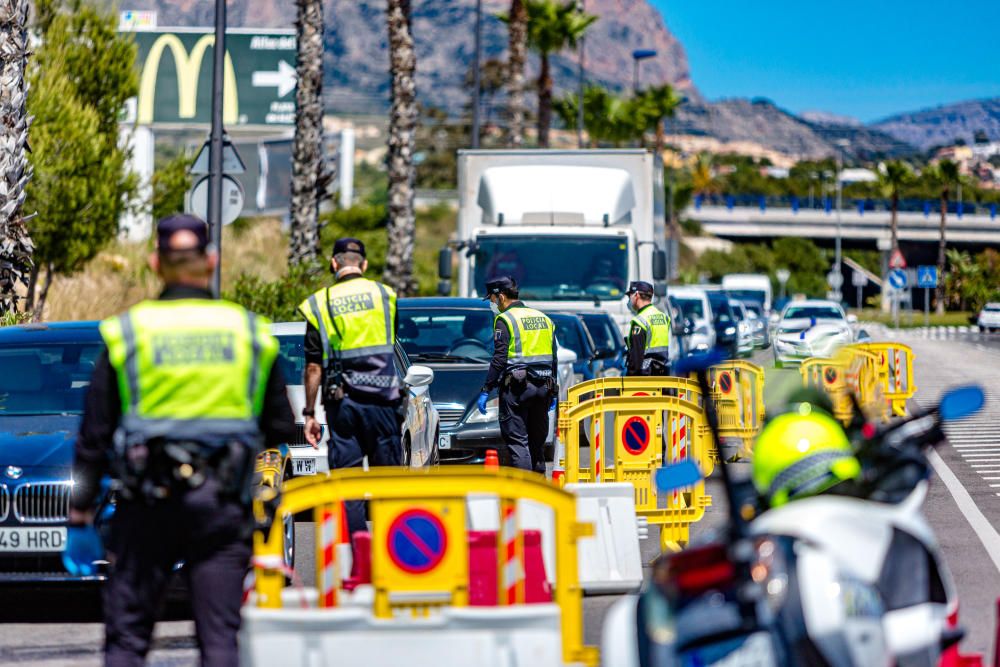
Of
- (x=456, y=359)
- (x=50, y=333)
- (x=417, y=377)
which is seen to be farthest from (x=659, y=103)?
(x=50, y=333)

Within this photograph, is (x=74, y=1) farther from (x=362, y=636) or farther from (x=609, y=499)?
(x=362, y=636)

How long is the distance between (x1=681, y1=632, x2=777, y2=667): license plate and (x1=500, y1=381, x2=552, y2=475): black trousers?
315 inches

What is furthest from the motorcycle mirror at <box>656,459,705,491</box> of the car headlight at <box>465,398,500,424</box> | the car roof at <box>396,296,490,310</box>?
the car roof at <box>396,296,490,310</box>

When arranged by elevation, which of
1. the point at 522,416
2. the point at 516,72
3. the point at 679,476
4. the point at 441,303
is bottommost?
the point at 522,416

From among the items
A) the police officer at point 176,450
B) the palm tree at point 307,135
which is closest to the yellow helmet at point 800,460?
the police officer at point 176,450

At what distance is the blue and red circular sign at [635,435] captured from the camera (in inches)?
428

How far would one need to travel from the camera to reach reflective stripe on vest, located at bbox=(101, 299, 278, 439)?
212 inches

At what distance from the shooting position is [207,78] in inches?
2148

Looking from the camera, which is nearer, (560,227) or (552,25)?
(560,227)

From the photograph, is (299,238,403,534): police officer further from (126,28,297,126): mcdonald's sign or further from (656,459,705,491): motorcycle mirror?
(126,28,297,126): mcdonald's sign

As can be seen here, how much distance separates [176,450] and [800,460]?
2053 mm

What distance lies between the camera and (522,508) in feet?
27.1

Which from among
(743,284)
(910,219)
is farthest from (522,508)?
(910,219)

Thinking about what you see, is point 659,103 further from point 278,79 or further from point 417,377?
point 417,377
